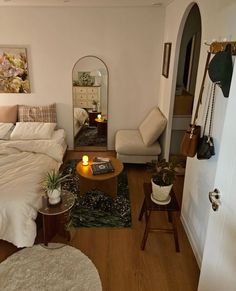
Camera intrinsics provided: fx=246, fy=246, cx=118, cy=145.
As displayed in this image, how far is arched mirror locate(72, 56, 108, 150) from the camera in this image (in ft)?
13.8

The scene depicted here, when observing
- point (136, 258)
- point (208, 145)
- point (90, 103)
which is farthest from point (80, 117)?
point (208, 145)

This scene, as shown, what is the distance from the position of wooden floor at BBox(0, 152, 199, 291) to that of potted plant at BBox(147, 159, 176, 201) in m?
0.52

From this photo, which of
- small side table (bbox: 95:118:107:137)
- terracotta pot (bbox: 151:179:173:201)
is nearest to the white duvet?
terracotta pot (bbox: 151:179:173:201)

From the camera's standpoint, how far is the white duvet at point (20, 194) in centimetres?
217

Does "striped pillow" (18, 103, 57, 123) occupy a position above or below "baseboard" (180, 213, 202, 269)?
above

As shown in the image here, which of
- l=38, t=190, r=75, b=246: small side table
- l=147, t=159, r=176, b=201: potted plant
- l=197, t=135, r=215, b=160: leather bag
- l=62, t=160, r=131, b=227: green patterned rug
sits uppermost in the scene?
l=197, t=135, r=215, b=160: leather bag

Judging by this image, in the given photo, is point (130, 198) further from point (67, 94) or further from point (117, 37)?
point (117, 37)

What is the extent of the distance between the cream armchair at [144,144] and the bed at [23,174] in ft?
3.23

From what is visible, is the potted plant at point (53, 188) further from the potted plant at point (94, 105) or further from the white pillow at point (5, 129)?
the potted plant at point (94, 105)

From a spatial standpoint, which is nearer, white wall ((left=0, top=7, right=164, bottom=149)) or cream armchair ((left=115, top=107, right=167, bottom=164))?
cream armchair ((left=115, top=107, right=167, bottom=164))

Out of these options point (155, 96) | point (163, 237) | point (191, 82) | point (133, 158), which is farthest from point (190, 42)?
point (163, 237)

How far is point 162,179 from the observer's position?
7.43 feet

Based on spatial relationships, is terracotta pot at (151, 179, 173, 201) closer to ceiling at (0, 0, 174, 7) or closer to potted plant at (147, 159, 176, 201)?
potted plant at (147, 159, 176, 201)

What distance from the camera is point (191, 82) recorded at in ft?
13.4
